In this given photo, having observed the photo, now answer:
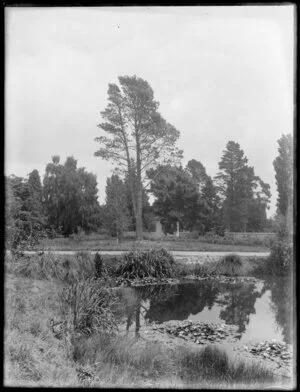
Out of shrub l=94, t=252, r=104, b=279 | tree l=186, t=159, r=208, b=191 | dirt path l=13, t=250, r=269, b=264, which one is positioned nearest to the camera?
shrub l=94, t=252, r=104, b=279

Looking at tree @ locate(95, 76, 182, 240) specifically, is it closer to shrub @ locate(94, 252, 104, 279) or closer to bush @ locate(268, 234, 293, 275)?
shrub @ locate(94, 252, 104, 279)

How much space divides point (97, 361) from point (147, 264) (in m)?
5.21

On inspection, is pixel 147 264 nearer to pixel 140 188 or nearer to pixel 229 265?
pixel 140 188

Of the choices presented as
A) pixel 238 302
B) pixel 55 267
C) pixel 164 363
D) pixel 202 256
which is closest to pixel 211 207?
pixel 202 256

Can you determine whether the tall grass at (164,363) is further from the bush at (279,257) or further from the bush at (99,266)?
the bush at (279,257)

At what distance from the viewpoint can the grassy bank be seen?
4.64m

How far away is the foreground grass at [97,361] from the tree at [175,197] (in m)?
4.57

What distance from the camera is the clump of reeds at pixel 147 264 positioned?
10312 millimetres

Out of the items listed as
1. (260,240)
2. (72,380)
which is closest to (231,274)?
(260,240)

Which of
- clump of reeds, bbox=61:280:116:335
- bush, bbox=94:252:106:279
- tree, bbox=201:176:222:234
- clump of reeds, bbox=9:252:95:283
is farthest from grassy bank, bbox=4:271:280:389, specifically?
tree, bbox=201:176:222:234

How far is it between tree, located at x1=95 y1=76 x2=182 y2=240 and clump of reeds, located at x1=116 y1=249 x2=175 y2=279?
60 cm

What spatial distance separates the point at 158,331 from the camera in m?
7.59

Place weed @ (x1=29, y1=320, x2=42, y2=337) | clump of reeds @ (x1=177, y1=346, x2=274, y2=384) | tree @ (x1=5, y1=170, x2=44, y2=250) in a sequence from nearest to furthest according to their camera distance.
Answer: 1. clump of reeds @ (x1=177, y1=346, x2=274, y2=384)
2. weed @ (x1=29, y1=320, x2=42, y2=337)
3. tree @ (x1=5, y1=170, x2=44, y2=250)

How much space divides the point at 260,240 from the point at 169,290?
357 cm
